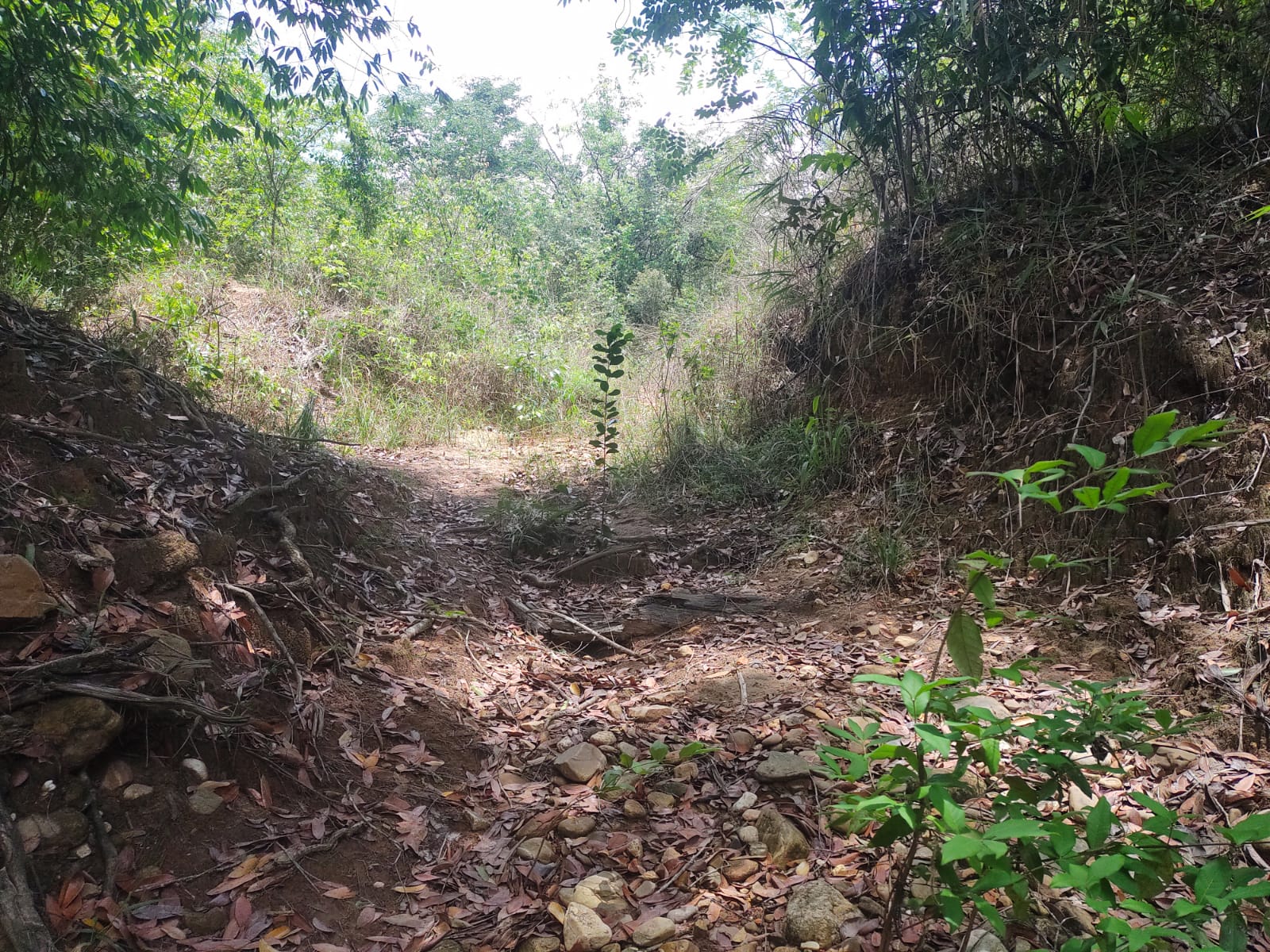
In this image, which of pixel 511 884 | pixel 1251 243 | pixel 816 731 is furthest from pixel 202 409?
pixel 1251 243

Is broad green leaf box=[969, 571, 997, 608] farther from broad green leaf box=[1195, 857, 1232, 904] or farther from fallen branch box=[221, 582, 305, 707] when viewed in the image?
fallen branch box=[221, 582, 305, 707]

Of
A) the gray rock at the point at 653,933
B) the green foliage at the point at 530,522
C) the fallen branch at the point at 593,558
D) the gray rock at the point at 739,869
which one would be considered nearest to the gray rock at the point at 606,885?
the gray rock at the point at 653,933

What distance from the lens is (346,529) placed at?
12.3 ft

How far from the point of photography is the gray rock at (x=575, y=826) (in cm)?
210

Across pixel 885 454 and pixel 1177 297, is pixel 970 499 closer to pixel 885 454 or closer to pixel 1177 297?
pixel 885 454

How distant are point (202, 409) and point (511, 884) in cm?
321

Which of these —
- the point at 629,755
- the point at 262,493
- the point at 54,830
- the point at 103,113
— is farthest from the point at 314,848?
the point at 103,113

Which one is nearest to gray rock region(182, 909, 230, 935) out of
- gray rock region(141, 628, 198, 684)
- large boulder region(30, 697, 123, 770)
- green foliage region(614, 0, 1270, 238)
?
large boulder region(30, 697, 123, 770)

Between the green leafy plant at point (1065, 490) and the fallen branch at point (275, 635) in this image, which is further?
the fallen branch at point (275, 635)

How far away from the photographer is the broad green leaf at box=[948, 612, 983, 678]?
1.24 m

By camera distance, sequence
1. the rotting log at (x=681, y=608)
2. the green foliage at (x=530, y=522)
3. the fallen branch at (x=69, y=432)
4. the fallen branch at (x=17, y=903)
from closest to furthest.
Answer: the fallen branch at (x=17, y=903)
the fallen branch at (x=69, y=432)
the rotting log at (x=681, y=608)
the green foliage at (x=530, y=522)

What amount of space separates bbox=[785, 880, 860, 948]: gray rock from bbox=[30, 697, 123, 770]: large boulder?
1.77 m

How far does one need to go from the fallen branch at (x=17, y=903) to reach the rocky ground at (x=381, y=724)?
0.01 meters

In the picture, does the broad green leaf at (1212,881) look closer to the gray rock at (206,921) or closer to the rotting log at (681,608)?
the gray rock at (206,921)
